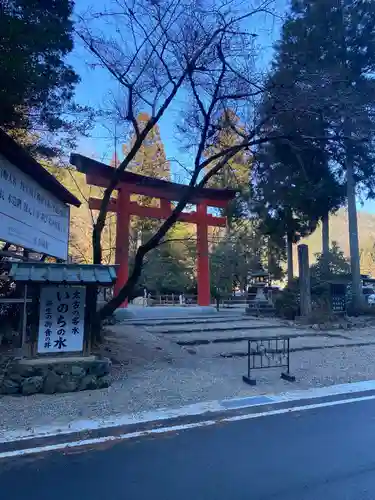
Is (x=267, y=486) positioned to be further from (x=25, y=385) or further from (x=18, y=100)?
(x=18, y=100)

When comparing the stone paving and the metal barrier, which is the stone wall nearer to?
the stone paving

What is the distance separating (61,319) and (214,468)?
3.98 metres

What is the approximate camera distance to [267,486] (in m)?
3.46

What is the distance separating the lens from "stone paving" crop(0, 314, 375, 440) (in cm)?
552

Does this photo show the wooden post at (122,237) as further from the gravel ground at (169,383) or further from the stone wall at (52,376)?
the stone wall at (52,376)

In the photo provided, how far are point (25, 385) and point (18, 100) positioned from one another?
5.04m

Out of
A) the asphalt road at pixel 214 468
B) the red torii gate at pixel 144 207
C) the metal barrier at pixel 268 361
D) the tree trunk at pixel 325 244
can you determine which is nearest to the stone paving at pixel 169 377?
the metal barrier at pixel 268 361

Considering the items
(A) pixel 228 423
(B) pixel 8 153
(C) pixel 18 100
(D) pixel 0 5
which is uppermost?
(D) pixel 0 5

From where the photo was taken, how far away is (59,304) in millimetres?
6898

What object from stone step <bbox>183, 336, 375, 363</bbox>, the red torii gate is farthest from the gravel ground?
the red torii gate

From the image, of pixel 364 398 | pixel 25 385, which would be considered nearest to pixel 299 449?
pixel 364 398

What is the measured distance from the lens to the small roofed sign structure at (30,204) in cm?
755

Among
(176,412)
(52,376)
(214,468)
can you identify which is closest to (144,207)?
(52,376)

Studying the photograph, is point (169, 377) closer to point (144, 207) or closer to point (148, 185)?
point (148, 185)
